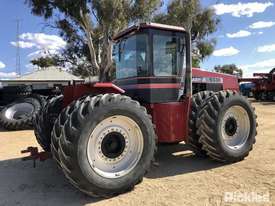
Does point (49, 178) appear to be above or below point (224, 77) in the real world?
below

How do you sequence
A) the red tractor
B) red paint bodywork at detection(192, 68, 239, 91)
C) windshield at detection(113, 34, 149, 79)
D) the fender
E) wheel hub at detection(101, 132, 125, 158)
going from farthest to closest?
1. red paint bodywork at detection(192, 68, 239, 91)
2. windshield at detection(113, 34, 149, 79)
3. the fender
4. wheel hub at detection(101, 132, 125, 158)
5. the red tractor

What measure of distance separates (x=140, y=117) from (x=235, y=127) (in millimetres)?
2419

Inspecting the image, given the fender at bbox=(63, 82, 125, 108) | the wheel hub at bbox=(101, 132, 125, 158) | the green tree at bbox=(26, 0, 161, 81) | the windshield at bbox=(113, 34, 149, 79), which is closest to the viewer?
the wheel hub at bbox=(101, 132, 125, 158)

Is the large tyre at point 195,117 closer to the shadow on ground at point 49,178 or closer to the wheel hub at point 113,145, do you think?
the shadow on ground at point 49,178

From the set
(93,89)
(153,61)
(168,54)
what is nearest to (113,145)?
(93,89)

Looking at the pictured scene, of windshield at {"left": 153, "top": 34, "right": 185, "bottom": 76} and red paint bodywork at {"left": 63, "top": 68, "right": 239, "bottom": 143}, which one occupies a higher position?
windshield at {"left": 153, "top": 34, "right": 185, "bottom": 76}

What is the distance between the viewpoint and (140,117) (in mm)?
5504

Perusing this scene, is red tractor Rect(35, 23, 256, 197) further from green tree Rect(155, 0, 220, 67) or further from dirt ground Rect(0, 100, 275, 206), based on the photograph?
green tree Rect(155, 0, 220, 67)

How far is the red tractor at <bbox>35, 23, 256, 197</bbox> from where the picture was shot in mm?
5031

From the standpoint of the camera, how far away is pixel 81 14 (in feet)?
83.5

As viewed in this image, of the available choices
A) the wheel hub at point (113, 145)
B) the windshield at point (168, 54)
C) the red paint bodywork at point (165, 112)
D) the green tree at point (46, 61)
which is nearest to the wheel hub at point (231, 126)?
the red paint bodywork at point (165, 112)

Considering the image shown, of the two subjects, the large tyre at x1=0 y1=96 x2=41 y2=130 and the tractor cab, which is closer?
the tractor cab

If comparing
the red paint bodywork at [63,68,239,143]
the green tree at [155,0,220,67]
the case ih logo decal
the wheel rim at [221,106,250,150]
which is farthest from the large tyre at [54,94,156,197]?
the green tree at [155,0,220,67]

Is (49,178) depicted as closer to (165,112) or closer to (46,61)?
(165,112)
